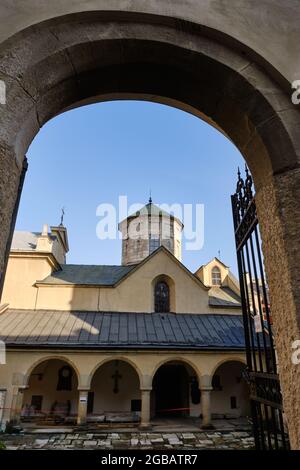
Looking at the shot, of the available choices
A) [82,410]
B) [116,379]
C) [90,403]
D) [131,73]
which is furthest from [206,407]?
[131,73]

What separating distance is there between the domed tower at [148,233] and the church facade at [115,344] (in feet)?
17.2

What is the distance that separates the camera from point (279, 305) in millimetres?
1885

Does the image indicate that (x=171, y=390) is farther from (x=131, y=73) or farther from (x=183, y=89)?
(x=131, y=73)

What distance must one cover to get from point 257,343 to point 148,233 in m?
22.5

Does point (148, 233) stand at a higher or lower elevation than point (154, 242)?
higher

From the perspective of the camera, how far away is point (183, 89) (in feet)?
7.79

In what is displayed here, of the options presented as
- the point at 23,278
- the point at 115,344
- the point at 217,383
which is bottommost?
the point at 217,383

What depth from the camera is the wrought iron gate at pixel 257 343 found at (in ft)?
7.23

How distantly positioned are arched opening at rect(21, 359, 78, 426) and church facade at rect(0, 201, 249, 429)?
43 mm

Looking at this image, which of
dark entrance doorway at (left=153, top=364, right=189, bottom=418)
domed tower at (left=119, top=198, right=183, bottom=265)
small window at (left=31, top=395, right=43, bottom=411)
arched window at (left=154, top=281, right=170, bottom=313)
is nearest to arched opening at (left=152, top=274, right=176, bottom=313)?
arched window at (left=154, top=281, right=170, bottom=313)

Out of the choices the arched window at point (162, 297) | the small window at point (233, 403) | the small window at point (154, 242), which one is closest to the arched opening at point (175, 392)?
the small window at point (233, 403)

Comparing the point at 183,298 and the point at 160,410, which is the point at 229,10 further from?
the point at 160,410

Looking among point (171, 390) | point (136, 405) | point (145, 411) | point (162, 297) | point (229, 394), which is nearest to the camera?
point (145, 411)
